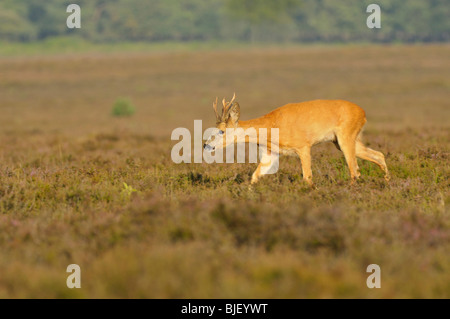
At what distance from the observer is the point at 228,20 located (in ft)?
447

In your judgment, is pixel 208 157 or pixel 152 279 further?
pixel 208 157

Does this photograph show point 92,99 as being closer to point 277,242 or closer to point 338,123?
point 338,123

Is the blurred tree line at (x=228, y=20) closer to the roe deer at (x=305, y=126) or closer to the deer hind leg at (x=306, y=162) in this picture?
the roe deer at (x=305, y=126)

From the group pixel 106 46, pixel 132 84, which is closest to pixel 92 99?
pixel 132 84

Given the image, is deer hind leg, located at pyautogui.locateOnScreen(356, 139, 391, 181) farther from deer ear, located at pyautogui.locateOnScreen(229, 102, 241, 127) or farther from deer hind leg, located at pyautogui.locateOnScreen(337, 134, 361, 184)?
deer ear, located at pyautogui.locateOnScreen(229, 102, 241, 127)

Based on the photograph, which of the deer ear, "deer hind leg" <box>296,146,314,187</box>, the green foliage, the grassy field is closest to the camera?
the grassy field

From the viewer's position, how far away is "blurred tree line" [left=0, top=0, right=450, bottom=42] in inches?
4756

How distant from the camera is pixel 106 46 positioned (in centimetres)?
11044

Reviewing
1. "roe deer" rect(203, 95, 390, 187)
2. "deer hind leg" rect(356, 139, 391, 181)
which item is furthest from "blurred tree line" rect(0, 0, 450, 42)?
"roe deer" rect(203, 95, 390, 187)

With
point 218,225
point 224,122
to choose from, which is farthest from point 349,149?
point 218,225

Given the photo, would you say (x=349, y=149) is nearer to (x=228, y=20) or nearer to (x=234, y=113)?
(x=234, y=113)
